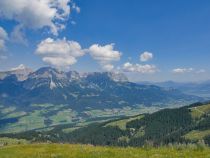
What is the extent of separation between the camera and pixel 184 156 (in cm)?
2333

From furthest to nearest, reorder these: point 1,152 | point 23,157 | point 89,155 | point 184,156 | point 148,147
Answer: point 1,152
point 148,147
point 23,157
point 89,155
point 184,156

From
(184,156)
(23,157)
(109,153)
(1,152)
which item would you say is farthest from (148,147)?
(1,152)

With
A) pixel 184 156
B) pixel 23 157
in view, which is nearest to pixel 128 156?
pixel 184 156

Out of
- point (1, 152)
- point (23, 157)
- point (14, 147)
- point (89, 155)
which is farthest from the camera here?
point (14, 147)

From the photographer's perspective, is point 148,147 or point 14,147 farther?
point 14,147

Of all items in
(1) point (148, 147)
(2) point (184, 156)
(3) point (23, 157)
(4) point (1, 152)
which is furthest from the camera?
(4) point (1, 152)

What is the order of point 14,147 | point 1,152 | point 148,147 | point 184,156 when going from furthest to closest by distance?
1. point 14,147
2. point 1,152
3. point 148,147
4. point 184,156

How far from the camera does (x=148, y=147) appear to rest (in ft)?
98.5

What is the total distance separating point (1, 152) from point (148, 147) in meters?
13.6

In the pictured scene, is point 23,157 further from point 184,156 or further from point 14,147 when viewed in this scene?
point 184,156

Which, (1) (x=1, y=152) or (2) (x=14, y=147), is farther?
(2) (x=14, y=147)

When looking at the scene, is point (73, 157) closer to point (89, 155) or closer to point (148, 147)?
point (89, 155)

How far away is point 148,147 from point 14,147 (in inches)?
565

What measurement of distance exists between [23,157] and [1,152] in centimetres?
565
